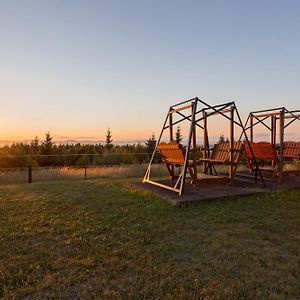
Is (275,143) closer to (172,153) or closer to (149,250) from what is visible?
(172,153)

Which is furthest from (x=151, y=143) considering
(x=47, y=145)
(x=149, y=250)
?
(x=149, y=250)

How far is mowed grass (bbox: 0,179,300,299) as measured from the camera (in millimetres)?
2562

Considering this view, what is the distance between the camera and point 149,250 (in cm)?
341

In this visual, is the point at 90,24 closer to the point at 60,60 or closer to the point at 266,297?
the point at 60,60

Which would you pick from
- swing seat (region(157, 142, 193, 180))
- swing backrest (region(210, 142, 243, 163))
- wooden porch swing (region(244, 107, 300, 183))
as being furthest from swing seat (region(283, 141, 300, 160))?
swing seat (region(157, 142, 193, 180))

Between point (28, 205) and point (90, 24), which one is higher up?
point (90, 24)

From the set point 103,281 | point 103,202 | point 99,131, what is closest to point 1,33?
point 103,202

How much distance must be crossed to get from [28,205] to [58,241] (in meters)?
2.39

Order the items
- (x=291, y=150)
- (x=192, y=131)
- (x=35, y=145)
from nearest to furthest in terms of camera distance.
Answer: (x=192, y=131)
(x=291, y=150)
(x=35, y=145)

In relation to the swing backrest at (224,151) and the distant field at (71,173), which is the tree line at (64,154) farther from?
the swing backrest at (224,151)

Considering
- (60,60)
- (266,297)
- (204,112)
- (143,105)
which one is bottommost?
(266,297)

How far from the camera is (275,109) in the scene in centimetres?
921

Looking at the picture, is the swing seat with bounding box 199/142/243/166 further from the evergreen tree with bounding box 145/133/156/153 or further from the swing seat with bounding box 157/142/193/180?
the evergreen tree with bounding box 145/133/156/153

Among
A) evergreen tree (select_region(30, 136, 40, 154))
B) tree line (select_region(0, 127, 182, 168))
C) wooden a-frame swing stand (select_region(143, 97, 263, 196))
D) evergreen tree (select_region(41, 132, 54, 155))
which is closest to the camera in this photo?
wooden a-frame swing stand (select_region(143, 97, 263, 196))
